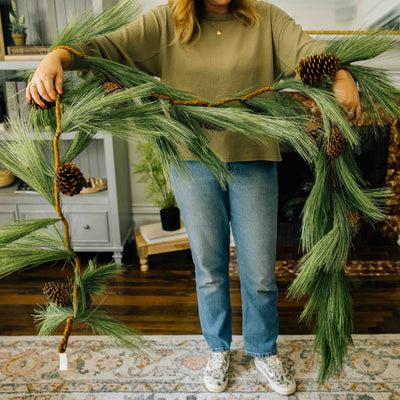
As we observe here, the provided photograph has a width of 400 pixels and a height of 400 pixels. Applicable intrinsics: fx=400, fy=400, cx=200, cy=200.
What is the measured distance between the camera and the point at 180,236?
2.30 m

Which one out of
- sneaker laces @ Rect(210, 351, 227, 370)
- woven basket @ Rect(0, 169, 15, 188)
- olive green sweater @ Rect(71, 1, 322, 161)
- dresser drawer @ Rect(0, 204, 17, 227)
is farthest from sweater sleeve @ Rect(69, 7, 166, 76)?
woven basket @ Rect(0, 169, 15, 188)

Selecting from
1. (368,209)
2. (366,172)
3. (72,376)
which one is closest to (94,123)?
(368,209)

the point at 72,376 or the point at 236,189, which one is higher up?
the point at 236,189

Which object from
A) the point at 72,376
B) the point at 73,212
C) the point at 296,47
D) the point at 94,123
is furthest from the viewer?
the point at 73,212

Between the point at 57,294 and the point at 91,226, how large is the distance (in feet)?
5.37

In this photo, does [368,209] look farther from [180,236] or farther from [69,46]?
[180,236]

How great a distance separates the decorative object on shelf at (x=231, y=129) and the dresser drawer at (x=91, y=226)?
142 centimetres

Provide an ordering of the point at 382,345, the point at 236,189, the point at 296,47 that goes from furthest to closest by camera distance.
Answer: the point at 382,345
the point at 236,189
the point at 296,47

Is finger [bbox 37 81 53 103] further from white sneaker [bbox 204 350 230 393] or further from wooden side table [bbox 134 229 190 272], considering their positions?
wooden side table [bbox 134 229 190 272]

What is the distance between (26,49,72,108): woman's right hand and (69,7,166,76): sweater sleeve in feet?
0.63

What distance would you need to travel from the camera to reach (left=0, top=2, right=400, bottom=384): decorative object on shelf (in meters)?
0.71

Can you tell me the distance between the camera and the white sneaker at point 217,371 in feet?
4.55

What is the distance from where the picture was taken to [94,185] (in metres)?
2.39

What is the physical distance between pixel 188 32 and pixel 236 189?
46 cm
